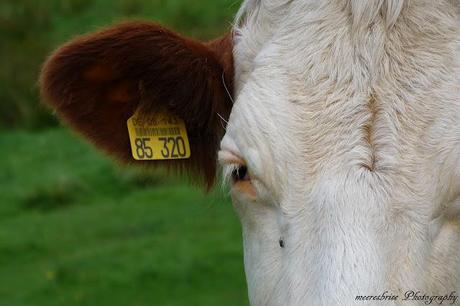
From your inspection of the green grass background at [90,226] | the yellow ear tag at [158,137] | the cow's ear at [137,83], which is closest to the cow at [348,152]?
the cow's ear at [137,83]

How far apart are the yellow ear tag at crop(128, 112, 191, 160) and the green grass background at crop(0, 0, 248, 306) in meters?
3.40

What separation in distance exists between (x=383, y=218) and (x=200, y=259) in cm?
757

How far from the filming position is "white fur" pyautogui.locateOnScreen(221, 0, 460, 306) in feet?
13.0

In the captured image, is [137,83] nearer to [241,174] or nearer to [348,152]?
[241,174]

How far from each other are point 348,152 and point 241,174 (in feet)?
2.09

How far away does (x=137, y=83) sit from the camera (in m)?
5.23

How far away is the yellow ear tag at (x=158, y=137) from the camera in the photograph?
209 inches

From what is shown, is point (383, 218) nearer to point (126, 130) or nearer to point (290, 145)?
point (290, 145)

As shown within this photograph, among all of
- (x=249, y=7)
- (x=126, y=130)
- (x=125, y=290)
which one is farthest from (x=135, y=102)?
(x=125, y=290)

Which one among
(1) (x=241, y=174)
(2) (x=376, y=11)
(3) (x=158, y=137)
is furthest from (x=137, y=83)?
(2) (x=376, y=11)

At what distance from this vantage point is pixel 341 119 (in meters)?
4.18

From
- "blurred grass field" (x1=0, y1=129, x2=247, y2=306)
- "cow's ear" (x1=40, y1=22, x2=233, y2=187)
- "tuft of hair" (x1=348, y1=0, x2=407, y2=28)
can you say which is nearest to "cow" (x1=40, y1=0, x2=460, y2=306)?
"tuft of hair" (x1=348, y1=0, x2=407, y2=28)

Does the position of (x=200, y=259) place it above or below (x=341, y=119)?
below

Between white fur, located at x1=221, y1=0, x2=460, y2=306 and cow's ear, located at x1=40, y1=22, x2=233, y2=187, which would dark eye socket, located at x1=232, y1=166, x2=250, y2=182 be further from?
cow's ear, located at x1=40, y1=22, x2=233, y2=187
